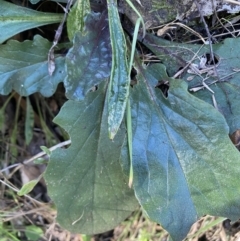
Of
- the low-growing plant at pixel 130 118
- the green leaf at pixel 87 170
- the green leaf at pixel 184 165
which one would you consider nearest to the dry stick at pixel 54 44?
the low-growing plant at pixel 130 118

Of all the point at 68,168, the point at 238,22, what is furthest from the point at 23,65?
the point at 238,22

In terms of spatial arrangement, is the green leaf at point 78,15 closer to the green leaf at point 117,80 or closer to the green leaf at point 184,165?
the green leaf at point 117,80

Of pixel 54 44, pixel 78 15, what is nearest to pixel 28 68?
pixel 54 44

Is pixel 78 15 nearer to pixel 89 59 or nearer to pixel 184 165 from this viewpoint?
pixel 89 59

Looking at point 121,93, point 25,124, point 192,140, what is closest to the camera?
point 121,93

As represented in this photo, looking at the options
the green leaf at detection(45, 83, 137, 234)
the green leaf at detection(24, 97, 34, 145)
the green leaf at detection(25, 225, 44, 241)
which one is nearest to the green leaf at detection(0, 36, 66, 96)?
the green leaf at detection(45, 83, 137, 234)

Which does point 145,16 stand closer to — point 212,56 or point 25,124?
point 212,56

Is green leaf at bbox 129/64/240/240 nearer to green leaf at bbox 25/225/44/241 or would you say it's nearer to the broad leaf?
the broad leaf
